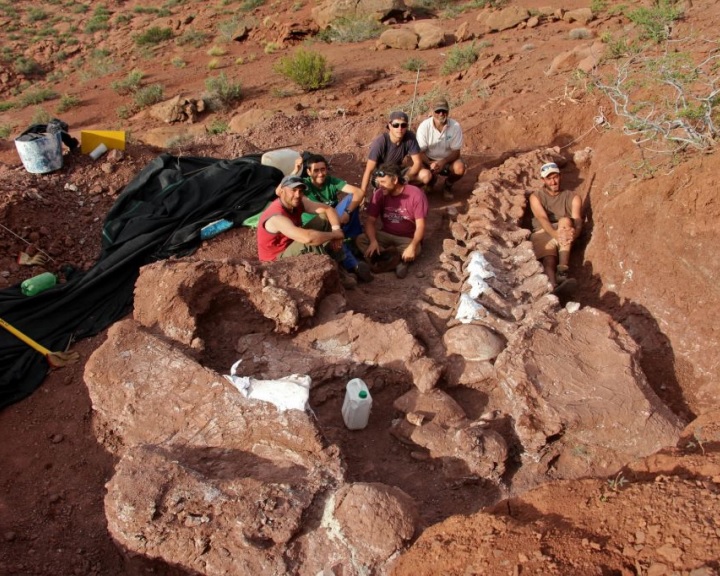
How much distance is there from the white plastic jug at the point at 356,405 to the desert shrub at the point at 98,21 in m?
22.2

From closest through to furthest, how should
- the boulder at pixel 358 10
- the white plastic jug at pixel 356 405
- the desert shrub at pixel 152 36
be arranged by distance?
the white plastic jug at pixel 356 405
the boulder at pixel 358 10
the desert shrub at pixel 152 36

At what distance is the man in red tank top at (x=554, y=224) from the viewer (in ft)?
16.8

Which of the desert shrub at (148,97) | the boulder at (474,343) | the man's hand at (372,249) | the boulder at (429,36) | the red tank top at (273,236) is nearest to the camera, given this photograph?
the boulder at (474,343)

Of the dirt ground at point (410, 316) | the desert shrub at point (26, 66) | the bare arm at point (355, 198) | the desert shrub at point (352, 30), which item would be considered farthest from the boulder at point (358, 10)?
the bare arm at point (355, 198)

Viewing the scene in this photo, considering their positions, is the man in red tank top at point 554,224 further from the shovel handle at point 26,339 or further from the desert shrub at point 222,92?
the desert shrub at point 222,92

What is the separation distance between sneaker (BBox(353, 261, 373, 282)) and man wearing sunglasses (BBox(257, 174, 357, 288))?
6.3 inches

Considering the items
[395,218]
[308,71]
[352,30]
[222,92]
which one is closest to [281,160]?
[395,218]

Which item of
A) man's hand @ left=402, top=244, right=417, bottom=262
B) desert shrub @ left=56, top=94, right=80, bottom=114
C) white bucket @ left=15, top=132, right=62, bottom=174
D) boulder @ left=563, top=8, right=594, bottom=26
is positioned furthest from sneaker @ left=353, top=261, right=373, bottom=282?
desert shrub @ left=56, top=94, right=80, bottom=114

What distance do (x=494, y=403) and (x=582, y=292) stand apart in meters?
1.92

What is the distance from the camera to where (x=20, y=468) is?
3.78 meters

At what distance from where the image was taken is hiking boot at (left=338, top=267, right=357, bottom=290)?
476cm

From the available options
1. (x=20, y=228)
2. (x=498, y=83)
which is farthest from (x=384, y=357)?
(x=498, y=83)

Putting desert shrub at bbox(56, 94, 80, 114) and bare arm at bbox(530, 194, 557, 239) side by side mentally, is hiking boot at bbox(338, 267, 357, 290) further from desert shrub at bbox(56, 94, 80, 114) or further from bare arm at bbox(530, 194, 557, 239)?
desert shrub at bbox(56, 94, 80, 114)

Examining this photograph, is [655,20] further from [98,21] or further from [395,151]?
[98,21]
